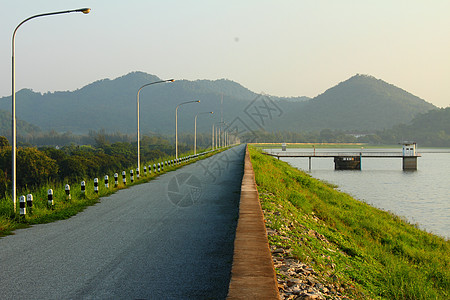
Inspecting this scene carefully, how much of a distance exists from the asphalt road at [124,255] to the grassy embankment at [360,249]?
1554mm

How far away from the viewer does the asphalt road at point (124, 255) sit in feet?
17.9

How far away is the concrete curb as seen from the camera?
4.20 meters

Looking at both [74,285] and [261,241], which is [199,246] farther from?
[74,285]

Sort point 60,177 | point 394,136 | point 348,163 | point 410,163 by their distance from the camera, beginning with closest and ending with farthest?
point 60,177, point 348,163, point 410,163, point 394,136

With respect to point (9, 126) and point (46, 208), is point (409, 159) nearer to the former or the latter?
point (46, 208)

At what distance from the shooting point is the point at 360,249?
13.3 m

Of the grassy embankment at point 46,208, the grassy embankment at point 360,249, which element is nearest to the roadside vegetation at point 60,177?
the grassy embankment at point 46,208

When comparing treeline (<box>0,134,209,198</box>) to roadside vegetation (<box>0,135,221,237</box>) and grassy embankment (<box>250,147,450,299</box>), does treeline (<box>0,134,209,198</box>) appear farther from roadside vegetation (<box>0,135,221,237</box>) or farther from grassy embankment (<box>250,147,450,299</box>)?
grassy embankment (<box>250,147,450,299</box>)

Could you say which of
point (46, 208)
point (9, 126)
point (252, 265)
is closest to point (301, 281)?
point (252, 265)

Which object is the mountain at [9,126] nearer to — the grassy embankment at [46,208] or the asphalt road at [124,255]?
the grassy embankment at [46,208]

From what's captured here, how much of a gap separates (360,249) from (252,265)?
923 centimetres

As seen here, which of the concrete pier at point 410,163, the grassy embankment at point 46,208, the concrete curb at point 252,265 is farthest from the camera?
the concrete pier at point 410,163

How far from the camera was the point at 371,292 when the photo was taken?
7367 millimetres

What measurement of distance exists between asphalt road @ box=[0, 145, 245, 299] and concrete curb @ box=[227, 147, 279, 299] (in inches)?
18.2
